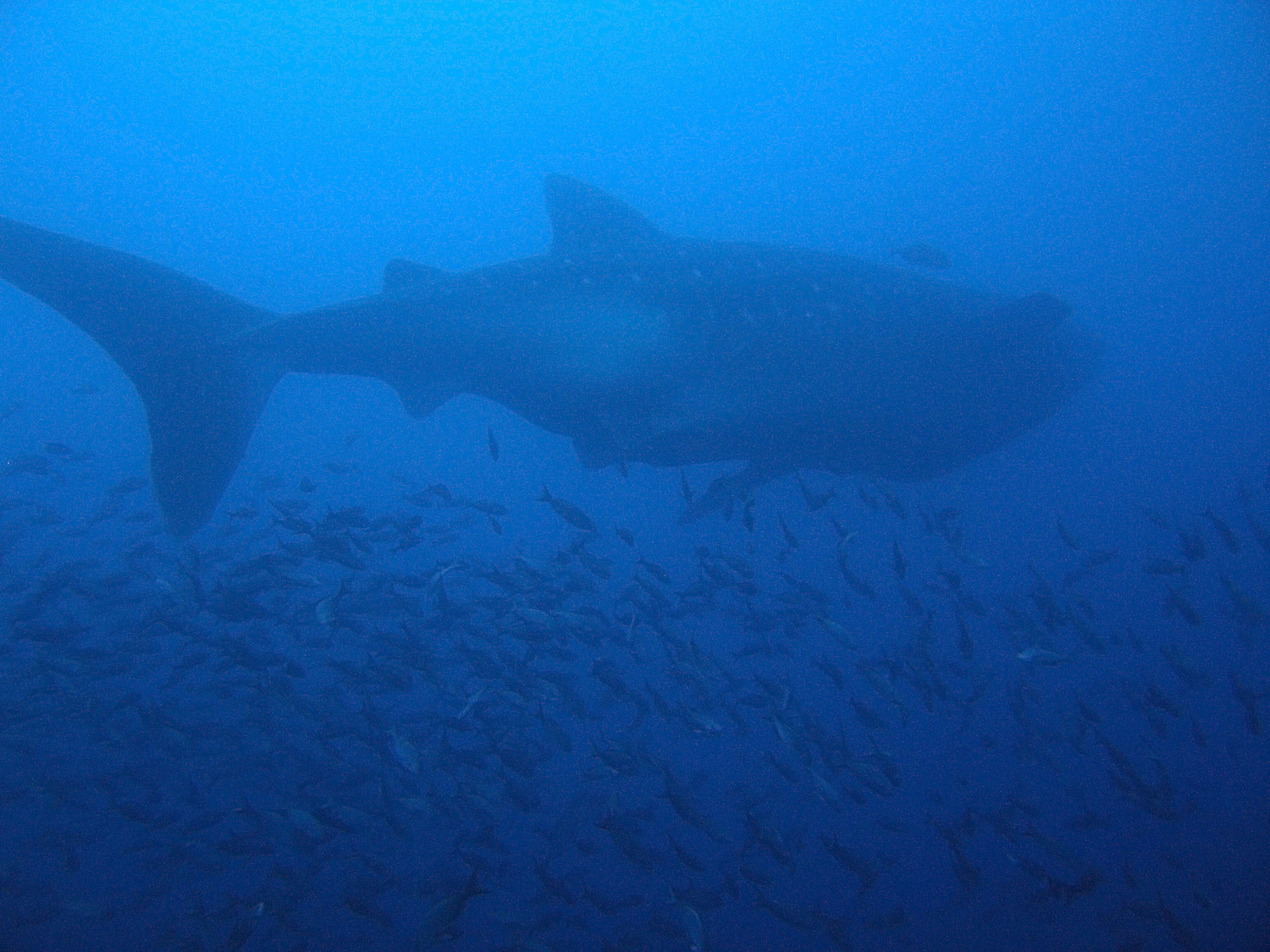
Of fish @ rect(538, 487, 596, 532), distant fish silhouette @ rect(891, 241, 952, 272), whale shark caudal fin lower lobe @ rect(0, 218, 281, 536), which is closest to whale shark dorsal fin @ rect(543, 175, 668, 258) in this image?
fish @ rect(538, 487, 596, 532)

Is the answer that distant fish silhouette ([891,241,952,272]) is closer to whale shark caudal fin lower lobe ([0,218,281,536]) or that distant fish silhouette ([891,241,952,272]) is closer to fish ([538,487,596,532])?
fish ([538,487,596,532])

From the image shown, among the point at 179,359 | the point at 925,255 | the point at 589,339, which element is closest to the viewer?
the point at 589,339

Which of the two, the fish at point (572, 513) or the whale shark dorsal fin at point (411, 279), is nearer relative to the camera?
the whale shark dorsal fin at point (411, 279)

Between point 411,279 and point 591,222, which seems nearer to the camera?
point 411,279

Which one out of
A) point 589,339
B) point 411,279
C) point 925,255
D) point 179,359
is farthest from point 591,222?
point 925,255

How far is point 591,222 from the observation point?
6.43m

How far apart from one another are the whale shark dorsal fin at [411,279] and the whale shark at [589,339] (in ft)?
0.06

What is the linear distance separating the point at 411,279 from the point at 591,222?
1.60m

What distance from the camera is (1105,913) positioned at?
42.8 ft

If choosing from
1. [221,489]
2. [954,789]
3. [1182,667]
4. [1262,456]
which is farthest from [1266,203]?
[221,489]

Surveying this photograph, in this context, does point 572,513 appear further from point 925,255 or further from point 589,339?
point 925,255

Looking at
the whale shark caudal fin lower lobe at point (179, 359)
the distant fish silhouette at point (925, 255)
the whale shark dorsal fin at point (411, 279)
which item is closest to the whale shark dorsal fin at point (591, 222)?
the whale shark dorsal fin at point (411, 279)

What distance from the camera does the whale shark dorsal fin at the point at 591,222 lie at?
639 cm

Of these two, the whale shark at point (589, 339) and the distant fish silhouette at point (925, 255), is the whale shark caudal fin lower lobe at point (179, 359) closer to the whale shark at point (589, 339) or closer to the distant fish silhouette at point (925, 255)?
the whale shark at point (589, 339)
